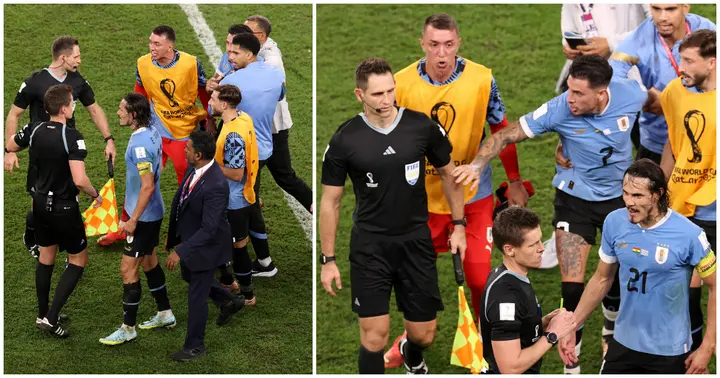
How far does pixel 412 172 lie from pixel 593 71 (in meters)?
1.30

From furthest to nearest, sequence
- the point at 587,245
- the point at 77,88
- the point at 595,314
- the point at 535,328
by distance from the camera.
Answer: the point at 77,88 → the point at 595,314 → the point at 587,245 → the point at 535,328

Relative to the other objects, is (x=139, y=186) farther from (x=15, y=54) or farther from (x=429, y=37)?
(x=15, y=54)

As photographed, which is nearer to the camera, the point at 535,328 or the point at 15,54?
the point at 535,328

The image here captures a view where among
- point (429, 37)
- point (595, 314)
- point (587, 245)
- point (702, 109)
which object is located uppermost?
point (429, 37)

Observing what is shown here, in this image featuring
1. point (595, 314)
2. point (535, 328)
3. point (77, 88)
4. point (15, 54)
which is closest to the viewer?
point (535, 328)

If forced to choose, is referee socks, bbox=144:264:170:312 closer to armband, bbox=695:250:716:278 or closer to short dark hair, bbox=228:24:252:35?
short dark hair, bbox=228:24:252:35

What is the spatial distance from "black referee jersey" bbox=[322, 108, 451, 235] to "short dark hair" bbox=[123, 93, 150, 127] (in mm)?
1572

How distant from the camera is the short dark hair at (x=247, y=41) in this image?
28.1ft

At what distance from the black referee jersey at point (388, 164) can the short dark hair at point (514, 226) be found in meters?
0.90

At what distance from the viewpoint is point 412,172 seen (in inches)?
270

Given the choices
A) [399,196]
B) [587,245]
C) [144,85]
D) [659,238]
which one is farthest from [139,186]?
[659,238]

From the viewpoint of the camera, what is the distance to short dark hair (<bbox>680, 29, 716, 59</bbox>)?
7.06 meters

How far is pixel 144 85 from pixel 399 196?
3021mm

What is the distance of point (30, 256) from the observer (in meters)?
9.10
